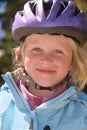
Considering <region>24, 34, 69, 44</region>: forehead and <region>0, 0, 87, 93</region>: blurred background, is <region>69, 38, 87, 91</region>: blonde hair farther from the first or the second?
<region>0, 0, 87, 93</region>: blurred background

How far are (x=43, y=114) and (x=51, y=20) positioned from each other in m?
0.76

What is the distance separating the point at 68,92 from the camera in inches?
176

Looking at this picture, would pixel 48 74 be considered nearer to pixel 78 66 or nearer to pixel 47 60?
pixel 47 60

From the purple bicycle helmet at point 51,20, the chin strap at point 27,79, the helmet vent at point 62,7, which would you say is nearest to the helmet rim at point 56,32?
the purple bicycle helmet at point 51,20

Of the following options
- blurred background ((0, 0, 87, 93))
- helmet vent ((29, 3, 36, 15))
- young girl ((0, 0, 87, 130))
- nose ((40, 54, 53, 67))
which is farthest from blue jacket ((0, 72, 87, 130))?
blurred background ((0, 0, 87, 93))

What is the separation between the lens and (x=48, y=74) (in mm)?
4449

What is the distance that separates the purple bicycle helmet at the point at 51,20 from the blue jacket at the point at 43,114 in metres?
0.46

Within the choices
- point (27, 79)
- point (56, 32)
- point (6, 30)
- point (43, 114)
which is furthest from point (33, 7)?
point (6, 30)

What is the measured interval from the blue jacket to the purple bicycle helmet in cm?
46

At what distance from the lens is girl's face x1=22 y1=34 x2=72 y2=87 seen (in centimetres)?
441

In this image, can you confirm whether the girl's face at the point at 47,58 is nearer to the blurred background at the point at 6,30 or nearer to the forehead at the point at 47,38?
the forehead at the point at 47,38

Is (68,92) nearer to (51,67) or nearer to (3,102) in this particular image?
(51,67)

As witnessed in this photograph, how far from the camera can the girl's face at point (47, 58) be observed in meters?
4.41

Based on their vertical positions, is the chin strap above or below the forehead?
below
